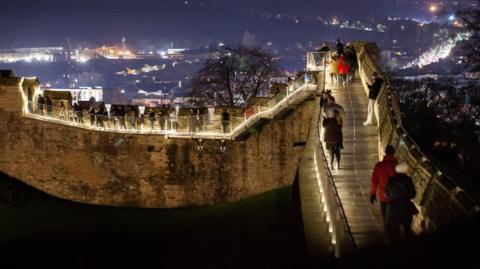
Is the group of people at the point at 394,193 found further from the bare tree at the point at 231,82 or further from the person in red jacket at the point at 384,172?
the bare tree at the point at 231,82

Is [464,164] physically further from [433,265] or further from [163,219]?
[433,265]

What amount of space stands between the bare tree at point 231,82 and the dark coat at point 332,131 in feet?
74.4

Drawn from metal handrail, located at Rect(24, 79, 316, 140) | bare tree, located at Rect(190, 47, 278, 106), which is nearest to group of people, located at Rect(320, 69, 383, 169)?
metal handrail, located at Rect(24, 79, 316, 140)

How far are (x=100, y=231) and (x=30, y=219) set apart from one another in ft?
11.1

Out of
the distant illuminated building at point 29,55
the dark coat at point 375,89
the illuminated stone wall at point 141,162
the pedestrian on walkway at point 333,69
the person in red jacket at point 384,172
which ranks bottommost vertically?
the illuminated stone wall at point 141,162

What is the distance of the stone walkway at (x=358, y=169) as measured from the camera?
10117 mm

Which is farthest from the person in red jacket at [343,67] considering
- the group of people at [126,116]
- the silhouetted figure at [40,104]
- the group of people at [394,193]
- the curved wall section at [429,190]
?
the group of people at [394,193]

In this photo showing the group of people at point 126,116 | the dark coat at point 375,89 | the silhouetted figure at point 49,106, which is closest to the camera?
the dark coat at point 375,89

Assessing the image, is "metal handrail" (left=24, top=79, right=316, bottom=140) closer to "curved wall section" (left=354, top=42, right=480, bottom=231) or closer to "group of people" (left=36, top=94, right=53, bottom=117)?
"group of people" (left=36, top=94, right=53, bottom=117)

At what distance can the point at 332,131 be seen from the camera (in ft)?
43.1

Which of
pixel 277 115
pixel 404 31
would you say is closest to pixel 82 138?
pixel 277 115

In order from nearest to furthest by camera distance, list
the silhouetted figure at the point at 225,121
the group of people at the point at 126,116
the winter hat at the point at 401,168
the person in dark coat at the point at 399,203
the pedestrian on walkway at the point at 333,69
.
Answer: the person in dark coat at the point at 399,203
the winter hat at the point at 401,168
the silhouetted figure at the point at 225,121
the group of people at the point at 126,116
the pedestrian on walkway at the point at 333,69

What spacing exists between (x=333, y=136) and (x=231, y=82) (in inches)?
1054

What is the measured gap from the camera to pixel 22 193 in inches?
899
